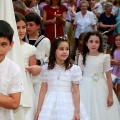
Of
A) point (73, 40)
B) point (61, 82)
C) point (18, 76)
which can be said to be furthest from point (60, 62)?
point (73, 40)

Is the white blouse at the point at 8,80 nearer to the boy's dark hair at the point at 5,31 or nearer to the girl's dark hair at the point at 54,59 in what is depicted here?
the boy's dark hair at the point at 5,31

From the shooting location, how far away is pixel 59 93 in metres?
4.64

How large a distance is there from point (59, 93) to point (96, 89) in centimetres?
135

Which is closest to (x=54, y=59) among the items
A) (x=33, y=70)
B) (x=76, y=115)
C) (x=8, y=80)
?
(x=33, y=70)

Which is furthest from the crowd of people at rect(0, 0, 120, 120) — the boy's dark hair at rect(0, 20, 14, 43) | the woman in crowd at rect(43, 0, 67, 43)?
the woman in crowd at rect(43, 0, 67, 43)

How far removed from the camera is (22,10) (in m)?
5.88

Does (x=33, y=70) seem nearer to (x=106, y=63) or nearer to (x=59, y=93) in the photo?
(x=59, y=93)

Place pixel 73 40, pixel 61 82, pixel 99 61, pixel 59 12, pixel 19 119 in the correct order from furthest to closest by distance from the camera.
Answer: pixel 73 40 → pixel 59 12 → pixel 99 61 → pixel 61 82 → pixel 19 119

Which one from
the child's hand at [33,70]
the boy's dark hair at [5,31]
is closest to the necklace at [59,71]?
the child's hand at [33,70]

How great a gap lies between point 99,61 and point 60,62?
1.23 meters

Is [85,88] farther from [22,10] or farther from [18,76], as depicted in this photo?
[18,76]

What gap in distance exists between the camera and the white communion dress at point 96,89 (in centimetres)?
580

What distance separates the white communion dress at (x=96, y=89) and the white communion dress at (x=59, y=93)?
3.98ft

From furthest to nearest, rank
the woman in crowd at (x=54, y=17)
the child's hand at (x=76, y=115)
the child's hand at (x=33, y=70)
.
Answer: the woman in crowd at (x=54, y=17), the child's hand at (x=76, y=115), the child's hand at (x=33, y=70)
